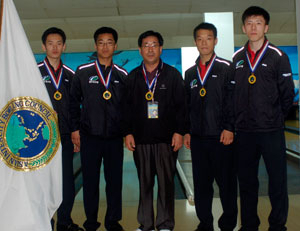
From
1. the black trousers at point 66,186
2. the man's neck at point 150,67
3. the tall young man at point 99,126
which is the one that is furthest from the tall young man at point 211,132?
the black trousers at point 66,186

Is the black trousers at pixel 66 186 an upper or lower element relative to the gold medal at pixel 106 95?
lower

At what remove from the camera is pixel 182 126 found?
278cm

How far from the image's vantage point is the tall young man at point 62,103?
9.46 ft

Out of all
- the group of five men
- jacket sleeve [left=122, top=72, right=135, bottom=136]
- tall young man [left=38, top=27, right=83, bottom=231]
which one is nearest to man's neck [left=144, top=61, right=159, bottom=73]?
the group of five men

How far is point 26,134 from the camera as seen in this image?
2.38 meters

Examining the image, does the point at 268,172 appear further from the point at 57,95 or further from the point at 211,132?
the point at 57,95

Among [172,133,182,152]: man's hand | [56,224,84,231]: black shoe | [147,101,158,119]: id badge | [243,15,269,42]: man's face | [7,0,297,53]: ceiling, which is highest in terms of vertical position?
[7,0,297,53]: ceiling

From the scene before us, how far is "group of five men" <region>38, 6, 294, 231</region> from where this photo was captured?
103 inches

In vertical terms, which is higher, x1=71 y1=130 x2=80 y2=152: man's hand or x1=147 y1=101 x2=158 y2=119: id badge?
x1=147 y1=101 x2=158 y2=119: id badge

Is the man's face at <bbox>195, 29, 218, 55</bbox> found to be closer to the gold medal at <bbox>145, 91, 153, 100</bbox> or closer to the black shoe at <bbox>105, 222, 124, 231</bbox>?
the gold medal at <bbox>145, 91, 153, 100</bbox>

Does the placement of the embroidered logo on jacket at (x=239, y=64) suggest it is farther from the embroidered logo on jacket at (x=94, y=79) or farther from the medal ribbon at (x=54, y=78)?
the medal ribbon at (x=54, y=78)

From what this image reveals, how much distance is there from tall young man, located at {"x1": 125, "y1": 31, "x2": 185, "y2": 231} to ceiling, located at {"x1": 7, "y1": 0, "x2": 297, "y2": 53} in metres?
2.23

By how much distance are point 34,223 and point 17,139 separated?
59cm

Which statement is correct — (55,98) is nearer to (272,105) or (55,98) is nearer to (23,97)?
(23,97)
